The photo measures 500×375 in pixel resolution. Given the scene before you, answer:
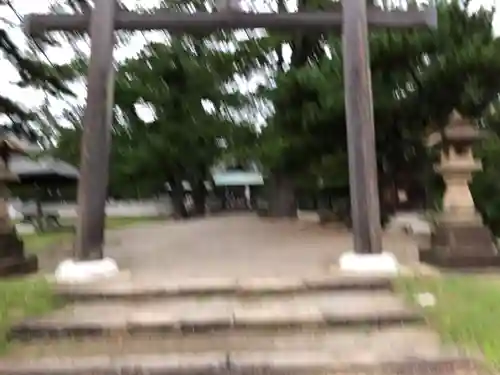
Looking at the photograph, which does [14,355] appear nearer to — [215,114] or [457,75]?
[457,75]

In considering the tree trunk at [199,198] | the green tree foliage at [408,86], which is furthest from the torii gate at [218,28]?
the tree trunk at [199,198]

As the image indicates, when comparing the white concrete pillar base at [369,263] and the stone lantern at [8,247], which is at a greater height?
the stone lantern at [8,247]

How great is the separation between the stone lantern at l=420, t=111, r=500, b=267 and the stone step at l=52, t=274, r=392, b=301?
1.16 meters

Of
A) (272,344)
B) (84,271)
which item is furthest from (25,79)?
(272,344)

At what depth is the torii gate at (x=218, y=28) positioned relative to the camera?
469 cm

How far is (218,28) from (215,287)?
2249 mm

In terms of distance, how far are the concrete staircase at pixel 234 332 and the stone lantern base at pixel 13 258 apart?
121 cm

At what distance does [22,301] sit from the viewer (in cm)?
393

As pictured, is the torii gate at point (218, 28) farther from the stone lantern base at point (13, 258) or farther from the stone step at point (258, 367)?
the stone step at point (258, 367)

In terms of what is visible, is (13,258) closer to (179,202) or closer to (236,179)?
(179,202)

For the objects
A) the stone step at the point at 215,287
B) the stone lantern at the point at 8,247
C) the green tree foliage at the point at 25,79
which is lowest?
the stone step at the point at 215,287

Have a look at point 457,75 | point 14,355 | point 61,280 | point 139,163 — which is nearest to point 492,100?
point 457,75

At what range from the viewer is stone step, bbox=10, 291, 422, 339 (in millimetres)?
3436

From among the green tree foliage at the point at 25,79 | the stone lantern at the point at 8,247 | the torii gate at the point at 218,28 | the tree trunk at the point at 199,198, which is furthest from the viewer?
the tree trunk at the point at 199,198
